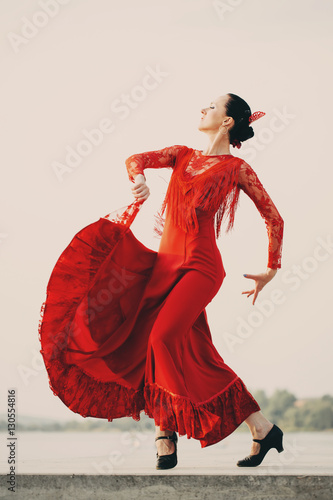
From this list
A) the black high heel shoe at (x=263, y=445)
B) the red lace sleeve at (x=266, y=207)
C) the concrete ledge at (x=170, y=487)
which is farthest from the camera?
the red lace sleeve at (x=266, y=207)

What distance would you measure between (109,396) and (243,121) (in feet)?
3.76

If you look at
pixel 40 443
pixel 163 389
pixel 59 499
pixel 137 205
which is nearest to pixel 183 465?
pixel 163 389

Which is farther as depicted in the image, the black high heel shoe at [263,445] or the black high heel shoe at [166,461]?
the black high heel shoe at [263,445]

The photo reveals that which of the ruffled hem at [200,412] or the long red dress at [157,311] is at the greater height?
the long red dress at [157,311]

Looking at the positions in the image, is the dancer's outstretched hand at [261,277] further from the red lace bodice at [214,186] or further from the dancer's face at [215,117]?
the dancer's face at [215,117]

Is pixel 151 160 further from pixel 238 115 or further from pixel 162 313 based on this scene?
pixel 162 313

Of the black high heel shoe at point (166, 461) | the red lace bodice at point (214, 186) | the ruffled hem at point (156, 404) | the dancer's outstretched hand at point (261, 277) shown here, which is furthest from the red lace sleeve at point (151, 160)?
the black high heel shoe at point (166, 461)

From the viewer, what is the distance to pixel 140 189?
227 centimetres

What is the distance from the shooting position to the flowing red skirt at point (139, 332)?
2.24 m

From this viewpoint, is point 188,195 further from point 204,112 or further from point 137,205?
point 204,112

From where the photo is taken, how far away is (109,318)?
2357 millimetres

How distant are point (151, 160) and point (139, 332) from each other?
2.07 ft

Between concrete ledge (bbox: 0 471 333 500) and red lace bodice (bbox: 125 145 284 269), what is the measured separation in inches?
31.6

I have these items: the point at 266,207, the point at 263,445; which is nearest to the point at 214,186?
the point at 266,207
